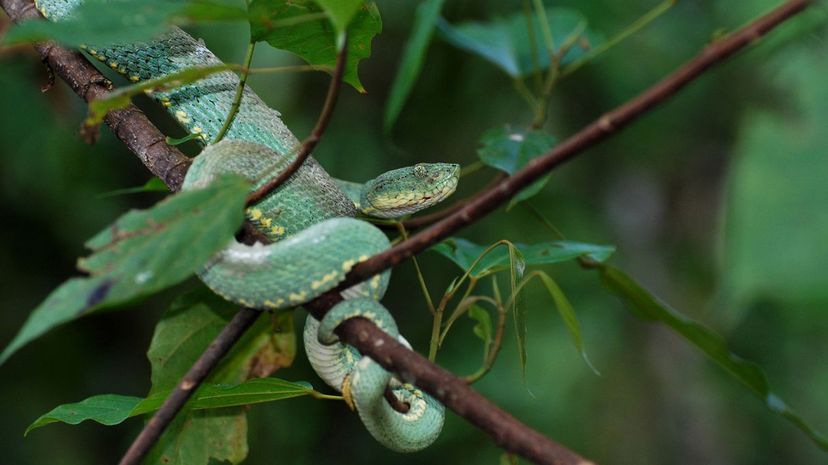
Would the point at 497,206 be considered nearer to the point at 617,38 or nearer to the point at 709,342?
the point at 709,342

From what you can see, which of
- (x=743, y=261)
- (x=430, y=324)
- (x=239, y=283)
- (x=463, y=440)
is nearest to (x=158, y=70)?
(x=239, y=283)

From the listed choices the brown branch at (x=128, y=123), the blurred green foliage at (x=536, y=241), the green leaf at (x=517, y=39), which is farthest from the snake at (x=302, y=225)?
the blurred green foliage at (x=536, y=241)

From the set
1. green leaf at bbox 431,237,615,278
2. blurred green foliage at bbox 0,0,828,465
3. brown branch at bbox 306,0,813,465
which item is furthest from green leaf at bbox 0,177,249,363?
blurred green foliage at bbox 0,0,828,465

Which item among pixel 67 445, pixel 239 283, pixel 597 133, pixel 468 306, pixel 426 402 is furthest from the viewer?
pixel 67 445

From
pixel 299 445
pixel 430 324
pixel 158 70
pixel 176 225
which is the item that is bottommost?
pixel 299 445

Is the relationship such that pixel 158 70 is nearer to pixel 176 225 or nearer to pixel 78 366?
pixel 176 225

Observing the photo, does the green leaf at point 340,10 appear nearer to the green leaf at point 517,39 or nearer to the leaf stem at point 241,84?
the leaf stem at point 241,84

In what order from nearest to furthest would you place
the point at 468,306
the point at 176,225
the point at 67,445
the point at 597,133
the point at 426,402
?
the point at 597,133 → the point at 176,225 → the point at 468,306 → the point at 426,402 → the point at 67,445

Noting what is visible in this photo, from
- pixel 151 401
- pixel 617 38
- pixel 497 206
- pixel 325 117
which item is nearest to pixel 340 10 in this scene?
pixel 325 117
